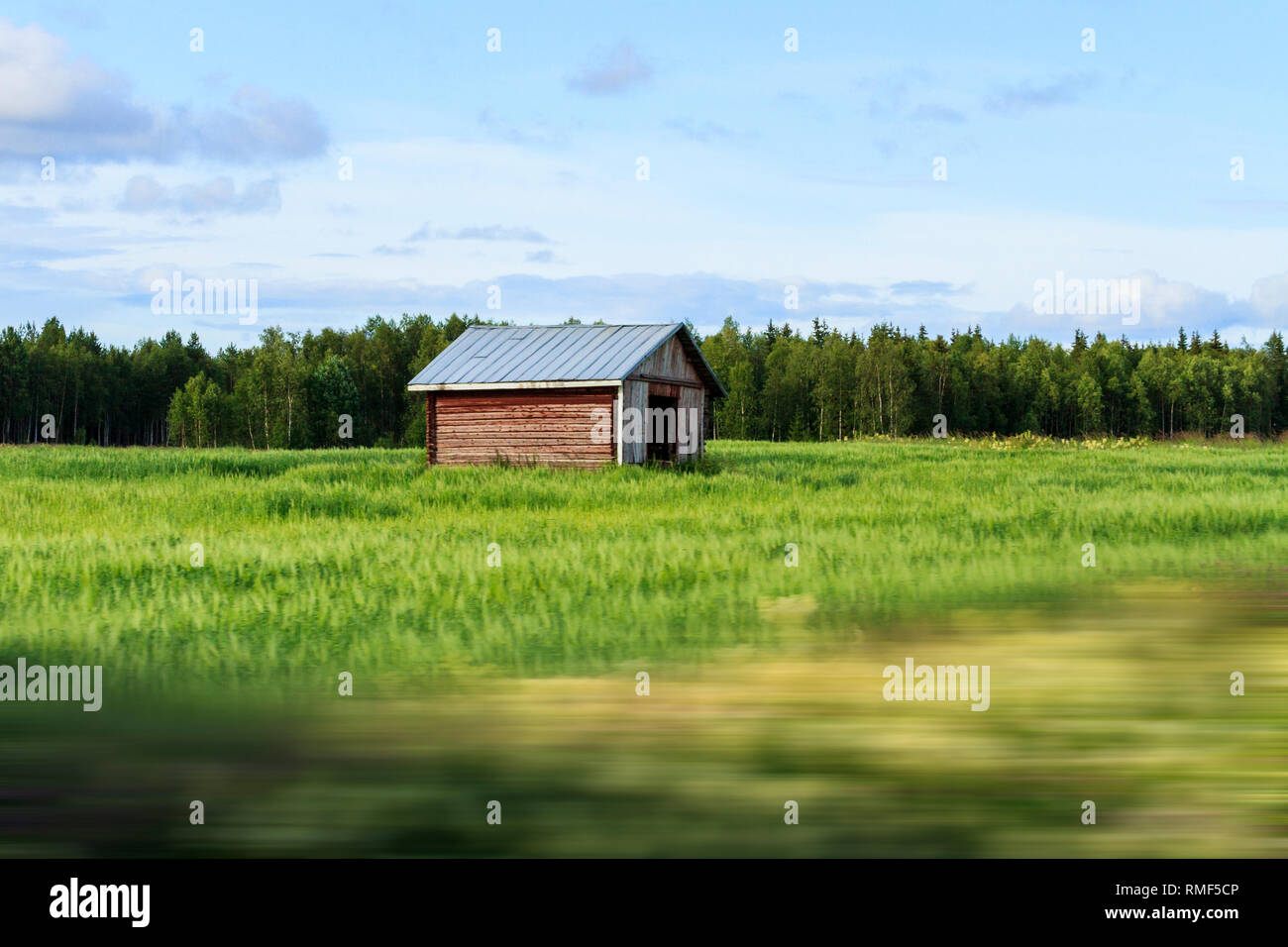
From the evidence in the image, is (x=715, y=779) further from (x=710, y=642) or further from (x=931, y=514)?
(x=931, y=514)

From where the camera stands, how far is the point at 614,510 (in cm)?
2039

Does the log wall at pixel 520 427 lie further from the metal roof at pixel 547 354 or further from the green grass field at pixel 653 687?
the green grass field at pixel 653 687

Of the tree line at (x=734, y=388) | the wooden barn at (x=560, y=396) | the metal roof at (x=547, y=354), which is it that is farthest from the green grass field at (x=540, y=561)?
the tree line at (x=734, y=388)

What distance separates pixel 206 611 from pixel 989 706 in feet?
25.5

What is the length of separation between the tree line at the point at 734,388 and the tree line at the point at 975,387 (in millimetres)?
235

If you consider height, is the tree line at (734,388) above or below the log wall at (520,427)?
above

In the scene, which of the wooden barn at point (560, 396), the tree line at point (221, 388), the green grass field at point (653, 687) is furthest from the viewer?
the tree line at point (221, 388)

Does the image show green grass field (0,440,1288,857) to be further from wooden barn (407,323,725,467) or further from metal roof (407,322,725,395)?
metal roof (407,322,725,395)

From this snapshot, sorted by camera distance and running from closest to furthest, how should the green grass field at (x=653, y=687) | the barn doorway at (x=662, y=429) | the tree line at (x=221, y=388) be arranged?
the green grass field at (x=653, y=687)
the barn doorway at (x=662, y=429)
the tree line at (x=221, y=388)

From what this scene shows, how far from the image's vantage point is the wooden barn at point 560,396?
30891mm

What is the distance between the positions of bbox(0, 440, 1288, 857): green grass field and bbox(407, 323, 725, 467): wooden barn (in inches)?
516

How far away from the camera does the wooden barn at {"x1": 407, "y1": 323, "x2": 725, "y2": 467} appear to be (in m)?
30.9

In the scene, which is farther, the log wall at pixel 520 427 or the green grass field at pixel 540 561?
the log wall at pixel 520 427
